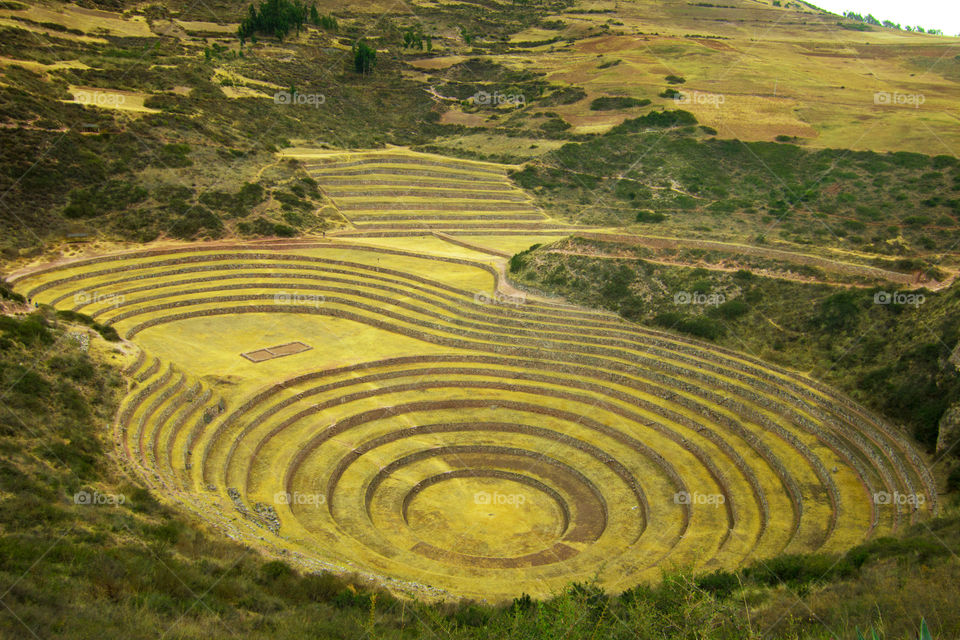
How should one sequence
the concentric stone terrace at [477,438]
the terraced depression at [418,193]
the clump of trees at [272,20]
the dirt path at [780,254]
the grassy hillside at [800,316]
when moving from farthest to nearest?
the clump of trees at [272,20]
the terraced depression at [418,193]
the dirt path at [780,254]
the grassy hillside at [800,316]
the concentric stone terrace at [477,438]

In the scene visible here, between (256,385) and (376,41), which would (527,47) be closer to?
(376,41)

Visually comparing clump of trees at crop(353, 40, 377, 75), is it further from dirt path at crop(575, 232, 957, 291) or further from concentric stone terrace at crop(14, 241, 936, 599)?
concentric stone terrace at crop(14, 241, 936, 599)

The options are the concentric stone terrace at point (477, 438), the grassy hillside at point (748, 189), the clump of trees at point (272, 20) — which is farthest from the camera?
the clump of trees at point (272, 20)

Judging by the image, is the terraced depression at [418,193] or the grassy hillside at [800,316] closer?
the grassy hillside at [800,316]

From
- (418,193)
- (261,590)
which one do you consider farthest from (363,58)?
(261,590)

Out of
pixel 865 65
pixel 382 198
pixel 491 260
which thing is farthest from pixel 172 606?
pixel 865 65

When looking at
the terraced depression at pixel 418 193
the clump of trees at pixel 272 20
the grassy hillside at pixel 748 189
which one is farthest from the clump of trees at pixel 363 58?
the grassy hillside at pixel 748 189

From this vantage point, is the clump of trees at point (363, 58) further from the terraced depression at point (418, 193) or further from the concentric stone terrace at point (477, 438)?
the concentric stone terrace at point (477, 438)

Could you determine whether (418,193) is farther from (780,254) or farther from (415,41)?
(415,41)

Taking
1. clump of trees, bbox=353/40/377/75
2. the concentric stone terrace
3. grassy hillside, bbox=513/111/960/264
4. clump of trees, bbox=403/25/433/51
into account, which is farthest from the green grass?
clump of trees, bbox=403/25/433/51
